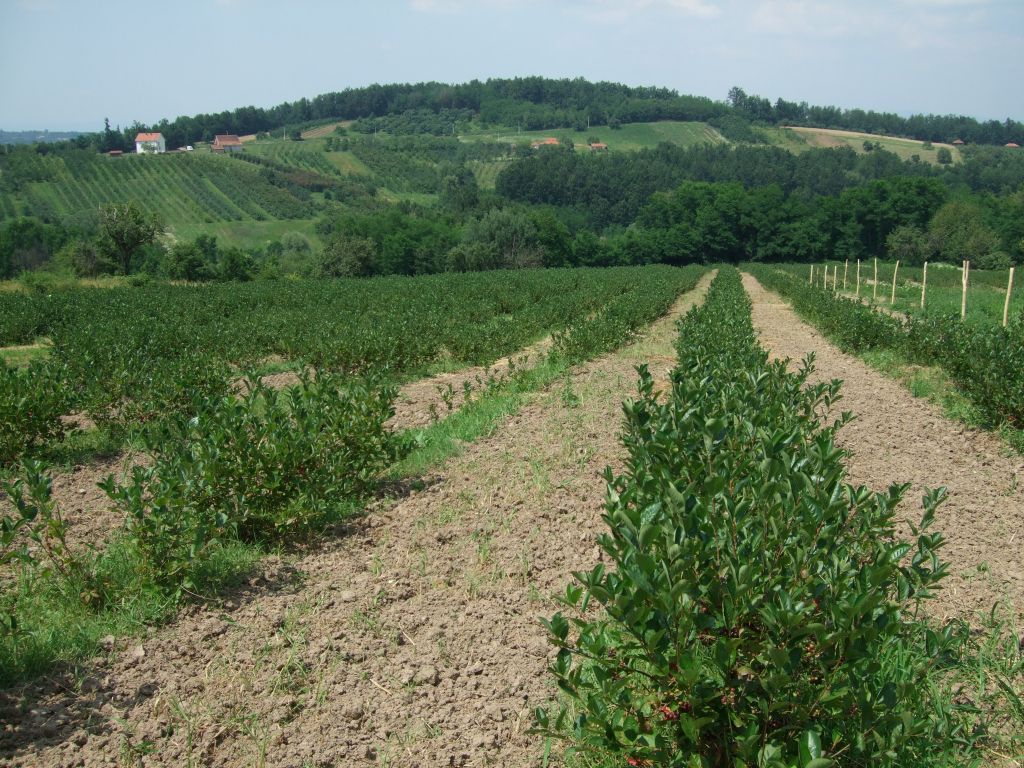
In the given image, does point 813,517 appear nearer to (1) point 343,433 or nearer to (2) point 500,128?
(1) point 343,433

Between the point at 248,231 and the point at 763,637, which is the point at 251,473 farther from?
the point at 248,231

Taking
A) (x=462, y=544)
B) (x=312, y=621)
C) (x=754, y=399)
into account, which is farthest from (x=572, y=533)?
(x=312, y=621)

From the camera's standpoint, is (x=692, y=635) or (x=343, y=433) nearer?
(x=692, y=635)

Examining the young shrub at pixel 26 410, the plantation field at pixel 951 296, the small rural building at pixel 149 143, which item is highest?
the small rural building at pixel 149 143

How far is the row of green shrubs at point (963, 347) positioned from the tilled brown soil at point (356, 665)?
5342 mm

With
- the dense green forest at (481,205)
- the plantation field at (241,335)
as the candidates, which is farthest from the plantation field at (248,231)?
the plantation field at (241,335)

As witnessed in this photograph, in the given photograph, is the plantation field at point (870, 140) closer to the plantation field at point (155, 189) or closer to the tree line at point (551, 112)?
the tree line at point (551, 112)

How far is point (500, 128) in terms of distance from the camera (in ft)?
543

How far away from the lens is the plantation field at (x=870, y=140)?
417ft

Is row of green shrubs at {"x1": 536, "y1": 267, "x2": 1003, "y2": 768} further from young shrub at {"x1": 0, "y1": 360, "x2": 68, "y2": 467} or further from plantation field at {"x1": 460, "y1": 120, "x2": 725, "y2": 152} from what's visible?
plantation field at {"x1": 460, "y1": 120, "x2": 725, "y2": 152}

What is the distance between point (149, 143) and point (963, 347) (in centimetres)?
13041

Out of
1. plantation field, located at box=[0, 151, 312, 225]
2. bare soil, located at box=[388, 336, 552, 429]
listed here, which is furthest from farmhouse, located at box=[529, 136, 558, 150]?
bare soil, located at box=[388, 336, 552, 429]

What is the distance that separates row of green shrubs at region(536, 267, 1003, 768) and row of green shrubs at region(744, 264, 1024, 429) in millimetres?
6008

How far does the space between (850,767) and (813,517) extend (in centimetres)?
100
